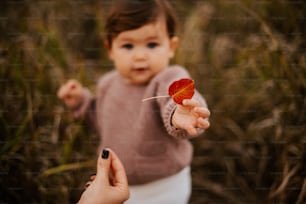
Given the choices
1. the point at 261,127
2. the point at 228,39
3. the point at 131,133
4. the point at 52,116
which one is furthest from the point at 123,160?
the point at 228,39

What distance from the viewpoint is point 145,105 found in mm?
1012

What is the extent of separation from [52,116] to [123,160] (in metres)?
0.37

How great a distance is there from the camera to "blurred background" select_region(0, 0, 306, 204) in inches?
44.3

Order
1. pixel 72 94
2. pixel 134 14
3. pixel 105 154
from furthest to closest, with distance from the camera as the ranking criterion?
pixel 72 94 → pixel 134 14 → pixel 105 154

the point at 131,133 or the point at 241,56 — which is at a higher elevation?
the point at 241,56

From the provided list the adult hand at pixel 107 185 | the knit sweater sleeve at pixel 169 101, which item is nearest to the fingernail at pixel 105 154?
the adult hand at pixel 107 185

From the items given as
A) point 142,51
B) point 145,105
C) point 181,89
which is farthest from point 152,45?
point 181,89

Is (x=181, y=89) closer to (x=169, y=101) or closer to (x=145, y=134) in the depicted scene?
(x=169, y=101)

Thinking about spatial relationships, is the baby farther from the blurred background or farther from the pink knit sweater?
the blurred background

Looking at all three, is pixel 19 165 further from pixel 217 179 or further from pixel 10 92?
pixel 217 179

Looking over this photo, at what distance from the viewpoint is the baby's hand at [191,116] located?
0.75 meters

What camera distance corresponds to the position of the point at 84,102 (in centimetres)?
123

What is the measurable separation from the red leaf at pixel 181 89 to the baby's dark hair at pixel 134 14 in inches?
11.6

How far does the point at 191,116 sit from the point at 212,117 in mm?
647
